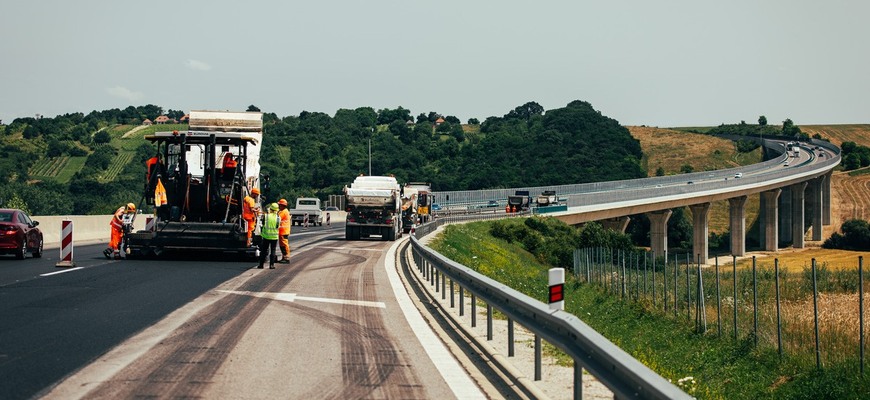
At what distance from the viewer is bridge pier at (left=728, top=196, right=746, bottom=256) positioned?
107 metres

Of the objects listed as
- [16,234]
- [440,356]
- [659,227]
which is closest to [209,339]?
[440,356]

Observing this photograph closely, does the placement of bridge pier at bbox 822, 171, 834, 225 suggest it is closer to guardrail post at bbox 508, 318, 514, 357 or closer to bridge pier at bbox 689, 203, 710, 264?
bridge pier at bbox 689, 203, 710, 264

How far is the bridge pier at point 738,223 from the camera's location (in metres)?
107

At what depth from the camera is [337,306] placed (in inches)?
624

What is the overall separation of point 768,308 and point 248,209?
13955 millimetres

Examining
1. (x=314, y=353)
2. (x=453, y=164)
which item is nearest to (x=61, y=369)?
(x=314, y=353)

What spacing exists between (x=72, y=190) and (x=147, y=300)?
10946 cm

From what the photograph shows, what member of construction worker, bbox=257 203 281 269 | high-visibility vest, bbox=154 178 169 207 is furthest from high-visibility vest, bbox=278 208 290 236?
high-visibility vest, bbox=154 178 169 207

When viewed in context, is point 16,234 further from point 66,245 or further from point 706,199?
point 706,199

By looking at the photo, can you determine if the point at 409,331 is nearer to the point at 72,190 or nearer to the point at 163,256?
the point at 163,256

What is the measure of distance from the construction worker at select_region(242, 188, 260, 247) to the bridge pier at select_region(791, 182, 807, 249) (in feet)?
327

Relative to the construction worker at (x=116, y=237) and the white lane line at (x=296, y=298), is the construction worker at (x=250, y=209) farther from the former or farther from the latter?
the white lane line at (x=296, y=298)

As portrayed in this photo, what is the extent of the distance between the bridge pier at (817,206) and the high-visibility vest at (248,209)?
106 meters

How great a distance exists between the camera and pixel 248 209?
24641mm
